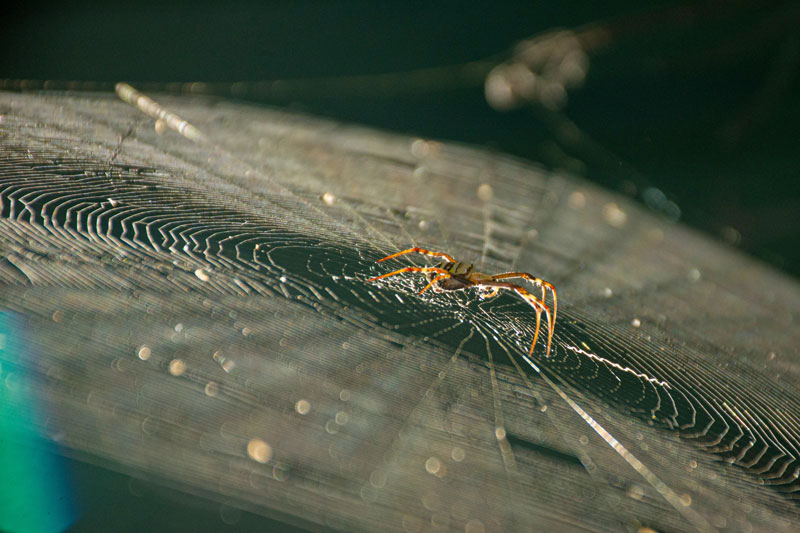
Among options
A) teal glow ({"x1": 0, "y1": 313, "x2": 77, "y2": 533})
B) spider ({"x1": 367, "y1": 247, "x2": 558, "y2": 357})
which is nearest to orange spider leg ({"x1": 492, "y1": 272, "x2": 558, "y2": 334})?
spider ({"x1": 367, "y1": 247, "x2": 558, "y2": 357})

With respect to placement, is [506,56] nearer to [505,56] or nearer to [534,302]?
[505,56]

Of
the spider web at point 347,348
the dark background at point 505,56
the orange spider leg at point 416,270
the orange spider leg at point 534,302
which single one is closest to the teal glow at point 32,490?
the spider web at point 347,348

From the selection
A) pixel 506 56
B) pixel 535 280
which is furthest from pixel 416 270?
pixel 506 56

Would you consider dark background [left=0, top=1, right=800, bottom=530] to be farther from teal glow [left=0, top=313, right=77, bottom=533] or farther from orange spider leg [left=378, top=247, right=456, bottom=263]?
teal glow [left=0, top=313, right=77, bottom=533]

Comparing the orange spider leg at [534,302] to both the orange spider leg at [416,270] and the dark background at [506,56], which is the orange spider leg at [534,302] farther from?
the dark background at [506,56]

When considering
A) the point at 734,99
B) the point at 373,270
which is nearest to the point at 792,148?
the point at 734,99

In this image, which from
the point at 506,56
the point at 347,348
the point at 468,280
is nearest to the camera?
the point at 347,348

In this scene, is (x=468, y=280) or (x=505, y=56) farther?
(x=505, y=56)
